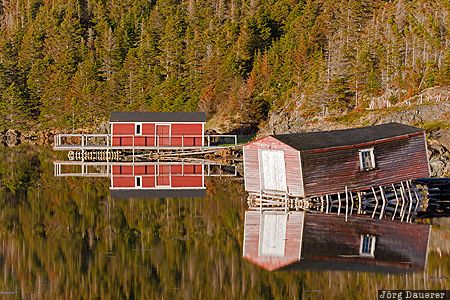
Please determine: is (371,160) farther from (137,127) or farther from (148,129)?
(137,127)

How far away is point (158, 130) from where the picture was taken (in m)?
77.7

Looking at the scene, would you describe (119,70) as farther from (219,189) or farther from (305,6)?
(219,189)

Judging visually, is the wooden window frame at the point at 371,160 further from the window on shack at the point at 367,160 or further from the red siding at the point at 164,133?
the red siding at the point at 164,133

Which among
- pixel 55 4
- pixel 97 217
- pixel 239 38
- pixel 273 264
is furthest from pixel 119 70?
pixel 273 264

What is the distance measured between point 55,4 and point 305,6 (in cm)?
5821

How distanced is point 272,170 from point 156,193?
900 cm

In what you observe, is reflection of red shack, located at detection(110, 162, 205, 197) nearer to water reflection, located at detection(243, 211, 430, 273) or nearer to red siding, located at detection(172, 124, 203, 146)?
red siding, located at detection(172, 124, 203, 146)

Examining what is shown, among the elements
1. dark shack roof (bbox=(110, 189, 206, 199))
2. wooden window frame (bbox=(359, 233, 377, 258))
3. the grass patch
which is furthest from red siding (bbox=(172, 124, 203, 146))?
wooden window frame (bbox=(359, 233, 377, 258))

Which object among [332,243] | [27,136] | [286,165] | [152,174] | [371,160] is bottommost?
[332,243]

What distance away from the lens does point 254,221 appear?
1539 inches

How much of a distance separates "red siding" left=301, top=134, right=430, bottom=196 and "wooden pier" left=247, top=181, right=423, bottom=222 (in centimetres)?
44

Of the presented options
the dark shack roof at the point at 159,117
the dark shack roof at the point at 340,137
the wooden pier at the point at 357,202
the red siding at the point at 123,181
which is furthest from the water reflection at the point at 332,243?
the dark shack roof at the point at 159,117

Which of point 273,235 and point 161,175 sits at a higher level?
point 161,175

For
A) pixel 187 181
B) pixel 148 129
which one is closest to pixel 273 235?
pixel 187 181
